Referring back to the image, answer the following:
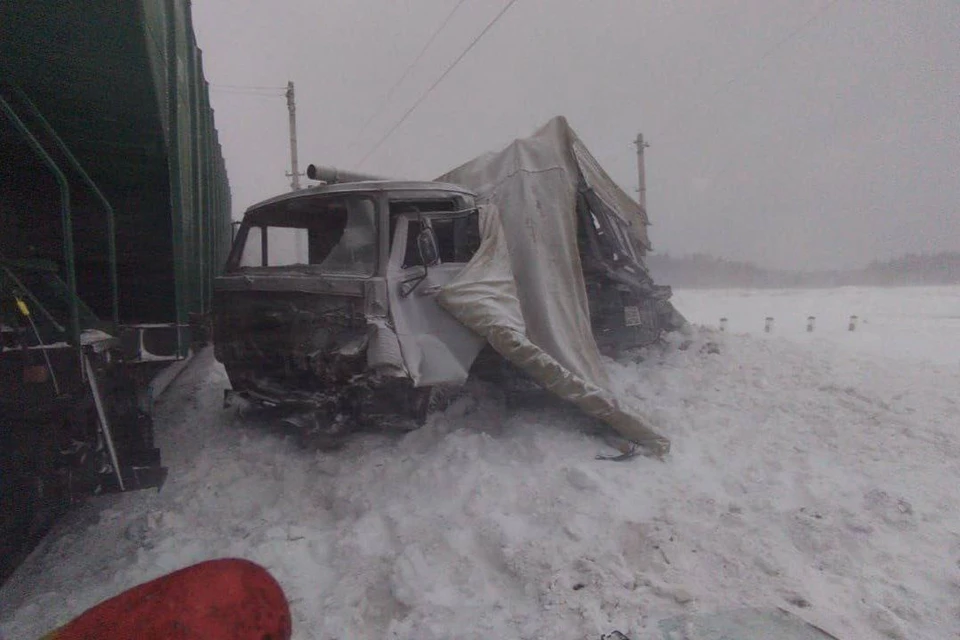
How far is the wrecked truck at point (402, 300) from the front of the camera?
4.09 m

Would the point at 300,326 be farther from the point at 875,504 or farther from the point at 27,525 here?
the point at 875,504

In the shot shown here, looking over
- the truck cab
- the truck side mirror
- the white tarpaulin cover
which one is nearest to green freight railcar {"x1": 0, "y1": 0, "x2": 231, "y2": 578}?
the truck cab

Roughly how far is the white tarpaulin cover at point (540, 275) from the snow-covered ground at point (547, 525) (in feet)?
1.65

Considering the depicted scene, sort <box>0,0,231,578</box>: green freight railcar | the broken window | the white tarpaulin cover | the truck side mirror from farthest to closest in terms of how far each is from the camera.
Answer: the white tarpaulin cover, the broken window, the truck side mirror, <box>0,0,231,578</box>: green freight railcar

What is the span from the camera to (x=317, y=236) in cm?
490

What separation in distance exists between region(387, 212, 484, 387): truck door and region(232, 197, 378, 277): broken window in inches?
8.7

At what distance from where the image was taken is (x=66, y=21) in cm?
274

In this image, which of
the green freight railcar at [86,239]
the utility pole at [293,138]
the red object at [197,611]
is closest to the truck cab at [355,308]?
the green freight railcar at [86,239]

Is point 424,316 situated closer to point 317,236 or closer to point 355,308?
point 355,308

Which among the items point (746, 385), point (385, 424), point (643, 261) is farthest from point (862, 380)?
point (385, 424)

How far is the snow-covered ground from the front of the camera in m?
2.80

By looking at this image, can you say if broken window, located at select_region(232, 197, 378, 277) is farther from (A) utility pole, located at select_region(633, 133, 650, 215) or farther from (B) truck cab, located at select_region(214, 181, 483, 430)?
(A) utility pole, located at select_region(633, 133, 650, 215)

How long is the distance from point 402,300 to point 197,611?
8.40 feet

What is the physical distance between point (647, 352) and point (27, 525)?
6.76 meters
